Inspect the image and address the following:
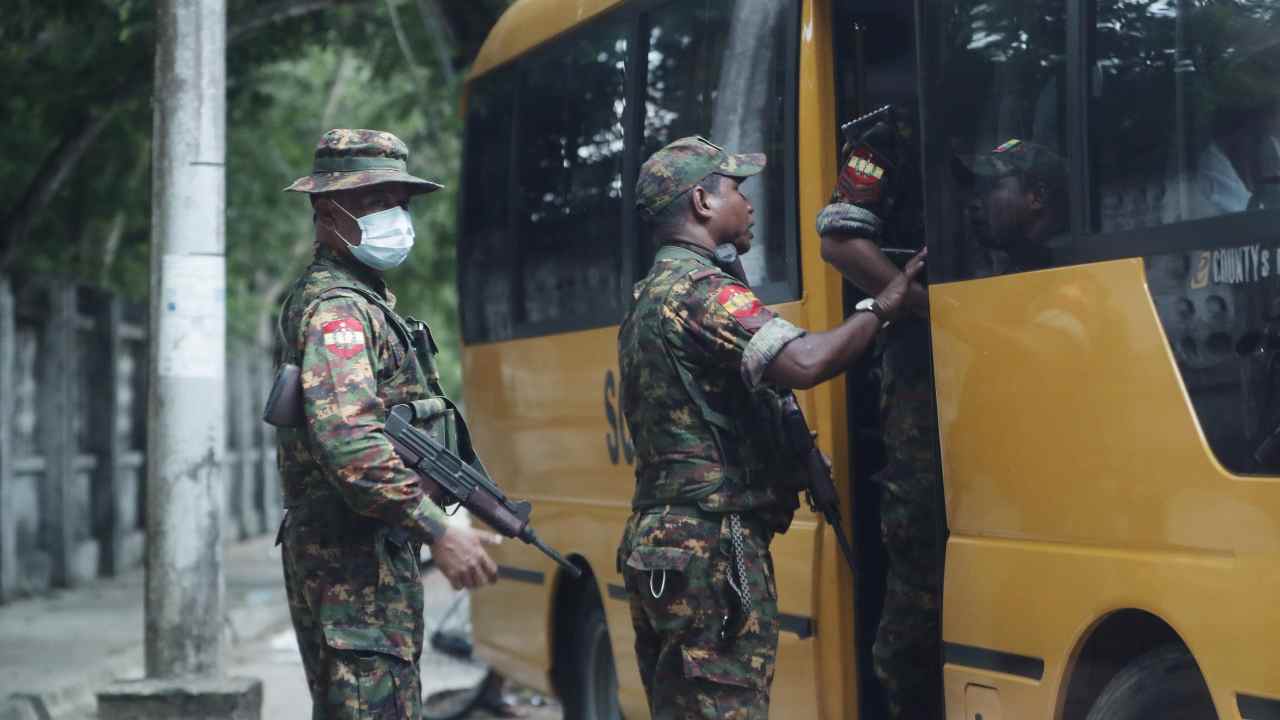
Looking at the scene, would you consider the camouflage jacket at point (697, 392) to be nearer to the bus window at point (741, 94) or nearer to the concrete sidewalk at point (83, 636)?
the bus window at point (741, 94)

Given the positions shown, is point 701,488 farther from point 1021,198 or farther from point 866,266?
point 1021,198

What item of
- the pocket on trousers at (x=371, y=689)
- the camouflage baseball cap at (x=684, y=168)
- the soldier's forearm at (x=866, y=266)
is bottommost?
the pocket on trousers at (x=371, y=689)

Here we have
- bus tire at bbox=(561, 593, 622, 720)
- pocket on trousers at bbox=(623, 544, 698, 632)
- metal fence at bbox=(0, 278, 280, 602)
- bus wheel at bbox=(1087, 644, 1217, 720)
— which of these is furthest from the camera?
metal fence at bbox=(0, 278, 280, 602)

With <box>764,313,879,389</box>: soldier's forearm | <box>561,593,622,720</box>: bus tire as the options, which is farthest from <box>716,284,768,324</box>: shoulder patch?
<box>561,593,622,720</box>: bus tire

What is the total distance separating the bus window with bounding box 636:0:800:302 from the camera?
5.68 meters

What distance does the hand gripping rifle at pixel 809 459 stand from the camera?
190 inches

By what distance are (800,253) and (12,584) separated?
9676 mm

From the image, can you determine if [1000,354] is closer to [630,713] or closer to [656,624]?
[656,624]

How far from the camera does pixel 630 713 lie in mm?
6906

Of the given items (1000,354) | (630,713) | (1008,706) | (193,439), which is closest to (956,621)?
(1008,706)

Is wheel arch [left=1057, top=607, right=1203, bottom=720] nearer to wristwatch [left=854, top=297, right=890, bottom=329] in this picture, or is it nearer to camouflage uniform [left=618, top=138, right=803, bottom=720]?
camouflage uniform [left=618, top=138, right=803, bottom=720]

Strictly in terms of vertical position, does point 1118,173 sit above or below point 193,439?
above

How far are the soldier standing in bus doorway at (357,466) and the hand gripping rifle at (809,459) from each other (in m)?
0.89

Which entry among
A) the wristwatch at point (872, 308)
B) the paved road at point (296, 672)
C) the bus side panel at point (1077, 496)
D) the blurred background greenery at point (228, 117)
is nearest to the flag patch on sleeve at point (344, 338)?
the wristwatch at point (872, 308)
